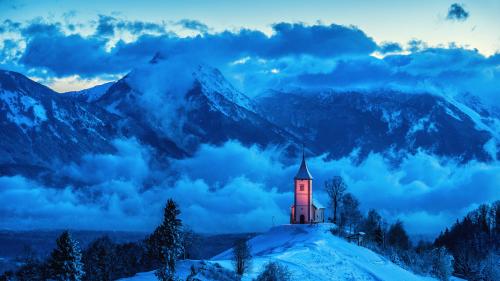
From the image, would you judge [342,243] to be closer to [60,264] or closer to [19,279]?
[19,279]

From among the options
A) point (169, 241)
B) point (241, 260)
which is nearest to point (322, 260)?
point (241, 260)

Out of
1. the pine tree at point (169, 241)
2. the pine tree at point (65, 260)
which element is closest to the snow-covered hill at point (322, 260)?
the pine tree at point (169, 241)

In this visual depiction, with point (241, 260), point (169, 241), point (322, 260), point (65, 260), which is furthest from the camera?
point (322, 260)

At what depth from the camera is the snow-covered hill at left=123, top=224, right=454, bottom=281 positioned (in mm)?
159113

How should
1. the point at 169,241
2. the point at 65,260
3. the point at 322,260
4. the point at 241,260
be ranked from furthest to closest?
the point at 322,260, the point at 241,260, the point at 169,241, the point at 65,260

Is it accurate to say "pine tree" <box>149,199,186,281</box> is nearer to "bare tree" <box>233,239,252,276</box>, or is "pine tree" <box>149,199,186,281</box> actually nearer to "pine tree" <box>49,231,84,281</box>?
"pine tree" <box>49,231,84,281</box>

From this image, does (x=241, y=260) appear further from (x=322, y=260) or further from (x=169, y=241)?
(x=322, y=260)

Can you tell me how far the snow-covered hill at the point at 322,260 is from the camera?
159 m

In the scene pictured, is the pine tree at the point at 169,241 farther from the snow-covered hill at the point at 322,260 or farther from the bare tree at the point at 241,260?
the bare tree at the point at 241,260

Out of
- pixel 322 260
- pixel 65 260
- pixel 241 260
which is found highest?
pixel 322 260

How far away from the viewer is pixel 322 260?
17238cm

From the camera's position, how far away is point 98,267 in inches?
7702

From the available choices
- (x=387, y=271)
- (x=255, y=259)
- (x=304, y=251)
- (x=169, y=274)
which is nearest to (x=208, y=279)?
(x=169, y=274)

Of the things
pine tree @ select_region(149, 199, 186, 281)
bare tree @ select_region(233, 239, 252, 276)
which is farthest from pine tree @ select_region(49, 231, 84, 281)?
bare tree @ select_region(233, 239, 252, 276)
